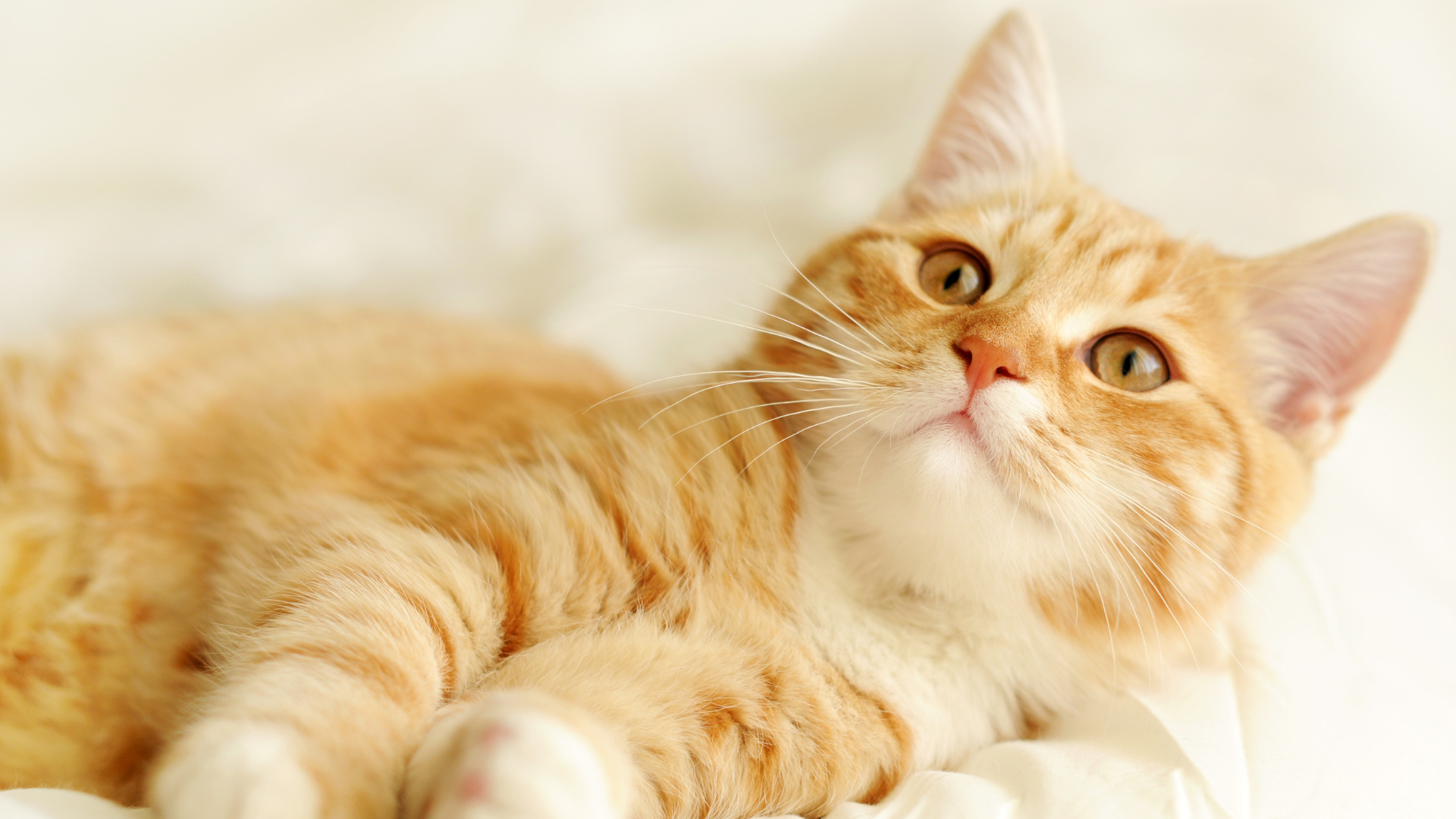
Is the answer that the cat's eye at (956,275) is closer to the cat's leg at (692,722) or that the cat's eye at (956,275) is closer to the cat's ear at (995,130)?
the cat's ear at (995,130)

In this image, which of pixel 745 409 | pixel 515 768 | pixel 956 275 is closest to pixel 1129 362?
pixel 956 275

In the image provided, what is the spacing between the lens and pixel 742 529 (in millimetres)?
1497

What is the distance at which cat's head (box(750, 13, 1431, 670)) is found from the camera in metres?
1.31

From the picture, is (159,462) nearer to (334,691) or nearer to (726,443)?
(334,691)

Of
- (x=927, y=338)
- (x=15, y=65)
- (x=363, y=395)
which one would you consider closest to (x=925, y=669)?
(x=927, y=338)

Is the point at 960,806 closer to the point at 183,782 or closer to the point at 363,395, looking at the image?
the point at 183,782

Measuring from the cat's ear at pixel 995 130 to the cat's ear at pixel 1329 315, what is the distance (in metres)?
0.46

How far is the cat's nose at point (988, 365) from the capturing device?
1284 mm

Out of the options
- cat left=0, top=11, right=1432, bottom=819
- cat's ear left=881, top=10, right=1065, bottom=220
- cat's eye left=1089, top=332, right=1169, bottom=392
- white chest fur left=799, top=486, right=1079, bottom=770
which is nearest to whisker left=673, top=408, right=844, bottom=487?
cat left=0, top=11, right=1432, bottom=819

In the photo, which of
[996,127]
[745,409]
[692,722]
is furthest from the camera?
[996,127]

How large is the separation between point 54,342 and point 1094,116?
8.34 feet

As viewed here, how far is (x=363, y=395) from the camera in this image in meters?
1.78

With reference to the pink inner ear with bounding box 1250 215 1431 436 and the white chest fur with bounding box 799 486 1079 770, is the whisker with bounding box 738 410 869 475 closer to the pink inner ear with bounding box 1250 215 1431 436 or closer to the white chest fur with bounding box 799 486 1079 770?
the white chest fur with bounding box 799 486 1079 770

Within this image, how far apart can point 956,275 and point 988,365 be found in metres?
0.34
